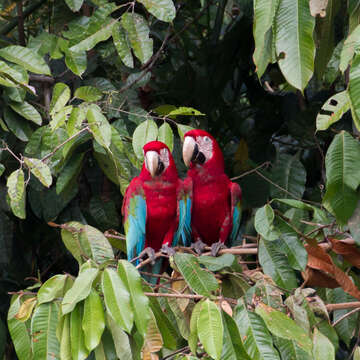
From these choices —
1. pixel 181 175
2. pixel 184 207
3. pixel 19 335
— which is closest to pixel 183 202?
pixel 184 207

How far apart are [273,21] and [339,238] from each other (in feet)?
2.26

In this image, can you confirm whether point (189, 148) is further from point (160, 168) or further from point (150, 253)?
point (150, 253)

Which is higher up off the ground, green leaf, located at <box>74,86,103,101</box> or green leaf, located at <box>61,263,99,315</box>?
green leaf, located at <box>74,86,103,101</box>

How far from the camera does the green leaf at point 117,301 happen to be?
1.30 meters

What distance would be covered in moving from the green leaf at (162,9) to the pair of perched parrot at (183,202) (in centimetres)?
40

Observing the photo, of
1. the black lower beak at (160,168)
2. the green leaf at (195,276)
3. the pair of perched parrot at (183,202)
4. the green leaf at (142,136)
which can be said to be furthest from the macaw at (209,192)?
the green leaf at (195,276)

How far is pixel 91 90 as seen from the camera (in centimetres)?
227

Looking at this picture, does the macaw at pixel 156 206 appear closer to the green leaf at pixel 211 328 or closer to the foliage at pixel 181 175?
the foliage at pixel 181 175

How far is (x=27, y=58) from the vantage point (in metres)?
2.23

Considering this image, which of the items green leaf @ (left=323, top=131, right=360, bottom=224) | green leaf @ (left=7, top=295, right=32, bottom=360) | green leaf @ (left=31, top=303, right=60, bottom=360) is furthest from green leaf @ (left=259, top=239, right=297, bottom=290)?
green leaf @ (left=7, top=295, right=32, bottom=360)

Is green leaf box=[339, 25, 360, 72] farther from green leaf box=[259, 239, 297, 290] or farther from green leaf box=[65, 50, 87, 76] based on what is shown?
green leaf box=[65, 50, 87, 76]

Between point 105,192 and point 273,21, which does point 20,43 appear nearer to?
point 105,192

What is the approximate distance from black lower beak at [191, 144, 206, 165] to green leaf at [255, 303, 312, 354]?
101 centimetres

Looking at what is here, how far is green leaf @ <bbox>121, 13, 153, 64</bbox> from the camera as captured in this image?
2178 mm
